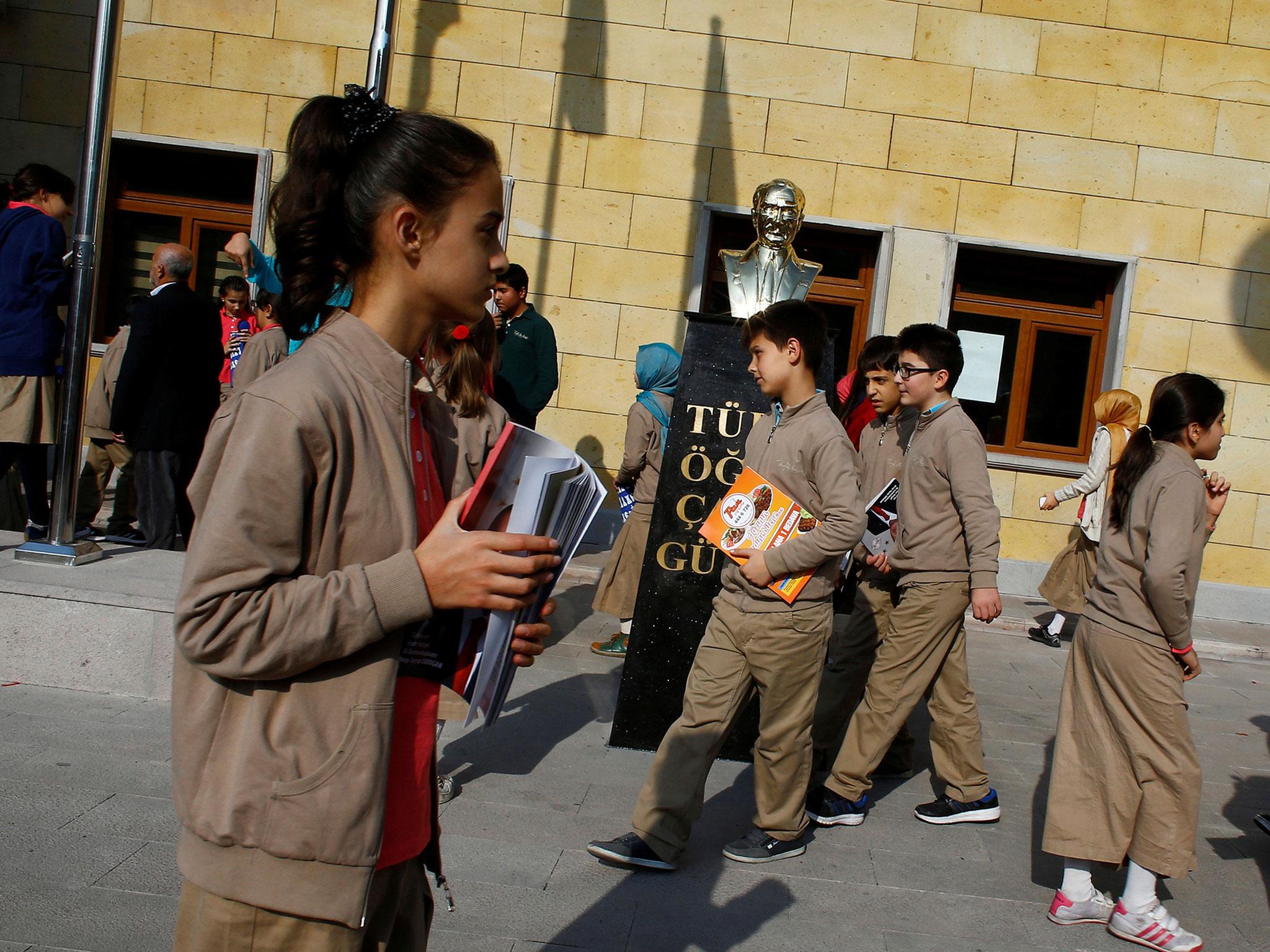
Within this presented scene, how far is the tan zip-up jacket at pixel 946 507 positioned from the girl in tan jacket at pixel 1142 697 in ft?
Result: 1.98

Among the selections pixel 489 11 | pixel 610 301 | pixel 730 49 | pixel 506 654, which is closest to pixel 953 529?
pixel 506 654

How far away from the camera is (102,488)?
8219 mm

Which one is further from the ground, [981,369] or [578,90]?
[578,90]

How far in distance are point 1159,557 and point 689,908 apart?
183cm

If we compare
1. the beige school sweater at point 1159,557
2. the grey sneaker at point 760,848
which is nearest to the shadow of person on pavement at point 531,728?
the grey sneaker at point 760,848

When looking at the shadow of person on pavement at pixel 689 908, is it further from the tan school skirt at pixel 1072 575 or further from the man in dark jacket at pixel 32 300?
the tan school skirt at pixel 1072 575

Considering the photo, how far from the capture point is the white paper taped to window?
10.0m

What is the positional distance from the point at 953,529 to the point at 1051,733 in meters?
1.98

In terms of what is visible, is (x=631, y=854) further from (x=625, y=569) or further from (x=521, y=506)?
(x=625, y=569)

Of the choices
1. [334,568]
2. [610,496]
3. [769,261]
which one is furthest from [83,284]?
[610,496]

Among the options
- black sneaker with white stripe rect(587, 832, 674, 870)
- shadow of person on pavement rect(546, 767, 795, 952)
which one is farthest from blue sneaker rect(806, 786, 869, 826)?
black sneaker with white stripe rect(587, 832, 674, 870)

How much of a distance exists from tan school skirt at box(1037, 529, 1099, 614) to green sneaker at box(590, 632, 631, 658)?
332 centimetres

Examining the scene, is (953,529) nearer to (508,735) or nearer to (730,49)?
(508,735)

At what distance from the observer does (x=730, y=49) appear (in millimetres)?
9445
